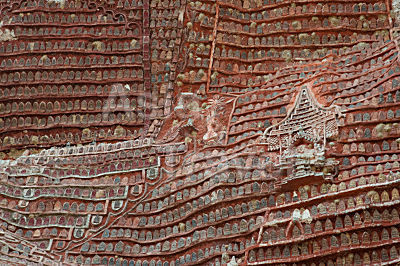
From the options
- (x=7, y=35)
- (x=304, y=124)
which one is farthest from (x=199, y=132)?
(x=7, y=35)

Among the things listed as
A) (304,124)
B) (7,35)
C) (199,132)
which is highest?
(7,35)

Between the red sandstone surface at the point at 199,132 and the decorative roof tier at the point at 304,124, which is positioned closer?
the red sandstone surface at the point at 199,132

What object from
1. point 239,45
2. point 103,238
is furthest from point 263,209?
point 239,45

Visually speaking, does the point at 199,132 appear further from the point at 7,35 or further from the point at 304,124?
the point at 7,35

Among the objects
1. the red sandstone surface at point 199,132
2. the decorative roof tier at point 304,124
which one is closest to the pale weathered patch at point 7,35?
the red sandstone surface at point 199,132

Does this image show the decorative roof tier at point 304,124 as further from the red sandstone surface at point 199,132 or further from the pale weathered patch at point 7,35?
the pale weathered patch at point 7,35

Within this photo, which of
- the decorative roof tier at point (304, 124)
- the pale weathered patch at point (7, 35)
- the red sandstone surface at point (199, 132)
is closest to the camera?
the red sandstone surface at point (199, 132)

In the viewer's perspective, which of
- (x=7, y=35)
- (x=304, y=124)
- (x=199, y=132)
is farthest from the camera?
(x=7, y=35)

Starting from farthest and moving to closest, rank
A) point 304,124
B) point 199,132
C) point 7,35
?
point 7,35
point 199,132
point 304,124

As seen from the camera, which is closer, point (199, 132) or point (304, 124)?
point (304, 124)

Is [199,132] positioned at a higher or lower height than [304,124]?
lower

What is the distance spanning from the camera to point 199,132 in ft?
116

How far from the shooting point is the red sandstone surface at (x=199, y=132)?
3081 cm

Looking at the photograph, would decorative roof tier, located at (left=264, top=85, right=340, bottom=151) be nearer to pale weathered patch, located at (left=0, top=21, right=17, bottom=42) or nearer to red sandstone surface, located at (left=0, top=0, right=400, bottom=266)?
red sandstone surface, located at (left=0, top=0, right=400, bottom=266)
